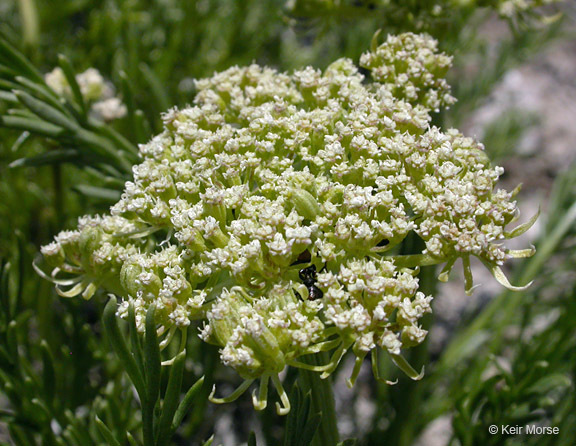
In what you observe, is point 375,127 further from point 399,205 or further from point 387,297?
point 387,297

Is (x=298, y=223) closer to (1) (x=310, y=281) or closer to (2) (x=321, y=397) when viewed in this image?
(1) (x=310, y=281)

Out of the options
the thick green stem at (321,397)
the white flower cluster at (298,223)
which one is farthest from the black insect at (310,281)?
the thick green stem at (321,397)

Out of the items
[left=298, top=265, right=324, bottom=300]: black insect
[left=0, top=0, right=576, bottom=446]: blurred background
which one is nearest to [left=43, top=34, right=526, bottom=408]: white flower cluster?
[left=298, top=265, right=324, bottom=300]: black insect

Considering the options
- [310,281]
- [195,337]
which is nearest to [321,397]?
[310,281]

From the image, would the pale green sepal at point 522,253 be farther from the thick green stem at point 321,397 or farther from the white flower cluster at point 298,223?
the thick green stem at point 321,397

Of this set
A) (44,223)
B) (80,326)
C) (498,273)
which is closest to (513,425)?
(498,273)

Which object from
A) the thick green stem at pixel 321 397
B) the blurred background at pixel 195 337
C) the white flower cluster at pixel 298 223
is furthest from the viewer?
the blurred background at pixel 195 337
